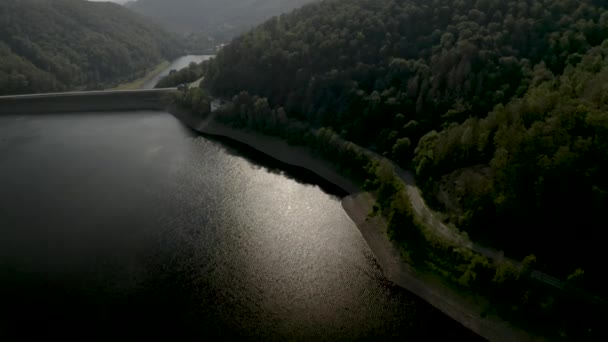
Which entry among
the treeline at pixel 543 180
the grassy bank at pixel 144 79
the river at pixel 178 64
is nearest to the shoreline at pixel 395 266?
the treeline at pixel 543 180

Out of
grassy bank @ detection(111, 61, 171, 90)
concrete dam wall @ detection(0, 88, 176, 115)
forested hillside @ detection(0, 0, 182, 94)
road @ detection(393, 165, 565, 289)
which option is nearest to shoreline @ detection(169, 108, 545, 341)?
road @ detection(393, 165, 565, 289)

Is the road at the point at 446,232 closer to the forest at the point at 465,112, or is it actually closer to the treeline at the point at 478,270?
the treeline at the point at 478,270

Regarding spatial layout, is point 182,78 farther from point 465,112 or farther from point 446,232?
point 446,232

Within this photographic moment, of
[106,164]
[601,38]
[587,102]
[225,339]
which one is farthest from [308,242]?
[601,38]

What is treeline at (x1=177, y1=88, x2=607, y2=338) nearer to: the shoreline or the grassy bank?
the shoreline

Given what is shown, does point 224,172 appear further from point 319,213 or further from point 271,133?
point 319,213
